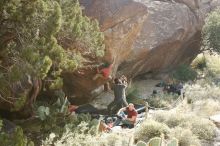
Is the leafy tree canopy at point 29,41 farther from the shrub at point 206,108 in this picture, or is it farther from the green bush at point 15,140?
the shrub at point 206,108

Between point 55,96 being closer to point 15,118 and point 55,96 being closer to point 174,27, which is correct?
point 15,118

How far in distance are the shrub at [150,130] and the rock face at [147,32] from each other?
203 inches

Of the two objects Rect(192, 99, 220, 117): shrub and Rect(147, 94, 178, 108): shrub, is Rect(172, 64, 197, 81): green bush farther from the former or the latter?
Rect(192, 99, 220, 117): shrub

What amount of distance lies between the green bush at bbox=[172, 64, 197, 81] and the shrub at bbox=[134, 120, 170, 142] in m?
12.3

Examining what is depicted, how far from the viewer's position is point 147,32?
19438mm

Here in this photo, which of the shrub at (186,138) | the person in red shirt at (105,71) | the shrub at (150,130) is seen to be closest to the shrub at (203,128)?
the shrub at (186,138)

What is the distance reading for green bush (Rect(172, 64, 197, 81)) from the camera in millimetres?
23047

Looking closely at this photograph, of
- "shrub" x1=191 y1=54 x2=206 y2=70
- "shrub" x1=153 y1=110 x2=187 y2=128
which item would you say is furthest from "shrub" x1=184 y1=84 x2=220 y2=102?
"shrub" x1=191 y1=54 x2=206 y2=70

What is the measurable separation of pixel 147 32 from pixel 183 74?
15.9 ft

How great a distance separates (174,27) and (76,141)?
1208 cm

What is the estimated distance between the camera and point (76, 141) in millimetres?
10273

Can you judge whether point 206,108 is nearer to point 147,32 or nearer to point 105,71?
point 105,71

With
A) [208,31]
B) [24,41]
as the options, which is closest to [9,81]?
[24,41]

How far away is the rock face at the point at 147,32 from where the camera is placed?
15758mm
